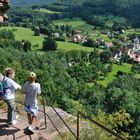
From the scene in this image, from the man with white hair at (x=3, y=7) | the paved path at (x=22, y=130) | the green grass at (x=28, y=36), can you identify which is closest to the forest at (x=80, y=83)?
the paved path at (x=22, y=130)

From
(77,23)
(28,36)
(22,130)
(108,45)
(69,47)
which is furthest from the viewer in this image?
(77,23)

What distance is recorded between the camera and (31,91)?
35.6ft

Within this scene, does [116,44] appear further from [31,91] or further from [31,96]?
[31,91]

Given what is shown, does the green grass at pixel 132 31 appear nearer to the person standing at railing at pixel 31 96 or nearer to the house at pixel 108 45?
the house at pixel 108 45

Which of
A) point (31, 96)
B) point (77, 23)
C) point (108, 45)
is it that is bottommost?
point (108, 45)

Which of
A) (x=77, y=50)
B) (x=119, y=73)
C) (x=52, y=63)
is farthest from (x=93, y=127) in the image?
(x=77, y=50)

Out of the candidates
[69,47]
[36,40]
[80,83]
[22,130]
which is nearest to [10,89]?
[22,130]

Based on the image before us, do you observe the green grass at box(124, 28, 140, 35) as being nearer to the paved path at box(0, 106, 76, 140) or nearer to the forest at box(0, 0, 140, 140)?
the forest at box(0, 0, 140, 140)

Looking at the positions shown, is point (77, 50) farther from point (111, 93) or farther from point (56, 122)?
point (56, 122)

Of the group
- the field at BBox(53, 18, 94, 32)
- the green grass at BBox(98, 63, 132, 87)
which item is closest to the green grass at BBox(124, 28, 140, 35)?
the field at BBox(53, 18, 94, 32)

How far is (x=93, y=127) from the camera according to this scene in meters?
11.5

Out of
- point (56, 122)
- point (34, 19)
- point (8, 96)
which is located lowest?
point (34, 19)

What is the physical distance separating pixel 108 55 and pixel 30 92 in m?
99.1

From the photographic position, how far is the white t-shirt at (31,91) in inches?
425
